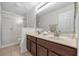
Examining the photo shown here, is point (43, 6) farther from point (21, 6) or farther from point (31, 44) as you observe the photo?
point (31, 44)

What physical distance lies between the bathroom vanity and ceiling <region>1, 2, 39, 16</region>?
1.40ft

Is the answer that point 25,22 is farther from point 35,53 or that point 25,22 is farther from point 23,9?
point 35,53

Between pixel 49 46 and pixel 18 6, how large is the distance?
2.74 feet

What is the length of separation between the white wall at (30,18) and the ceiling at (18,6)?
0.25ft

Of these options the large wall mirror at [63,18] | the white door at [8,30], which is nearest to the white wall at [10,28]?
the white door at [8,30]

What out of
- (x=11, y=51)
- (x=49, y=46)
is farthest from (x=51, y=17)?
(x=11, y=51)

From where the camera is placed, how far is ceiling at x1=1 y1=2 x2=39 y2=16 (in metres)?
1.60

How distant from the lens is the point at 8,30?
1700mm

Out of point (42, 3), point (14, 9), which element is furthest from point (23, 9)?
point (42, 3)

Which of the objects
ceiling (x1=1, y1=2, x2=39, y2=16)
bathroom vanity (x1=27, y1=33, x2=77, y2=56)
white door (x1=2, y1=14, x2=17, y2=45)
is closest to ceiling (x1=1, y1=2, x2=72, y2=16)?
ceiling (x1=1, y1=2, x2=39, y2=16)

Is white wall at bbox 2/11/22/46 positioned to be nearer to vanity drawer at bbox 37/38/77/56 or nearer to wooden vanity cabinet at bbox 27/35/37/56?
wooden vanity cabinet at bbox 27/35/37/56

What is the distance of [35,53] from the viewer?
5.66 feet

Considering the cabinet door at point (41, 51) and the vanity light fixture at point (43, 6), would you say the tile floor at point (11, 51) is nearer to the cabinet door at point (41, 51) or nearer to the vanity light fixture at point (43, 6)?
the cabinet door at point (41, 51)

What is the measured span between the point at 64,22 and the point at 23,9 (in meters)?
0.73
